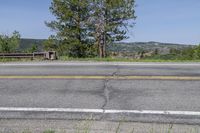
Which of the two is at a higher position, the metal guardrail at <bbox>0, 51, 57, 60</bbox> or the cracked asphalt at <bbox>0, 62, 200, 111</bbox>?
the metal guardrail at <bbox>0, 51, 57, 60</bbox>

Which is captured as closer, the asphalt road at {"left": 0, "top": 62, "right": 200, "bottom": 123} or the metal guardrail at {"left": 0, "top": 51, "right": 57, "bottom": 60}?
the asphalt road at {"left": 0, "top": 62, "right": 200, "bottom": 123}

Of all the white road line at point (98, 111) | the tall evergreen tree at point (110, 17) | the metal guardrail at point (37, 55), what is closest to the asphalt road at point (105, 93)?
the white road line at point (98, 111)

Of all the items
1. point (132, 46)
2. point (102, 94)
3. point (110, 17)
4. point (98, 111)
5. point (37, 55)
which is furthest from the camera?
point (132, 46)

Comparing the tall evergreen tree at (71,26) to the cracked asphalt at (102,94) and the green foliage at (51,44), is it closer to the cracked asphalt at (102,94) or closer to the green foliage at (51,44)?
the green foliage at (51,44)

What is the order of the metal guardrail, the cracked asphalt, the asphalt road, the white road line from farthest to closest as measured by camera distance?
the metal guardrail, the cracked asphalt, the asphalt road, the white road line

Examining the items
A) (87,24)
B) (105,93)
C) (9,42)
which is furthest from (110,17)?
(105,93)

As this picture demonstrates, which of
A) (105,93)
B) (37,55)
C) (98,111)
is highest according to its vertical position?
(37,55)

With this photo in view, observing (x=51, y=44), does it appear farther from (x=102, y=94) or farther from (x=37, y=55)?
(x=102, y=94)

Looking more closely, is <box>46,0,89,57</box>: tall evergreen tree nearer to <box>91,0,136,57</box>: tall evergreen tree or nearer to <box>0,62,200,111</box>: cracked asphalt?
<box>91,0,136,57</box>: tall evergreen tree

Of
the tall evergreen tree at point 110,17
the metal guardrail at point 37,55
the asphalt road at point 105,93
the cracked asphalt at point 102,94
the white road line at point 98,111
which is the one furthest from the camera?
the tall evergreen tree at point 110,17

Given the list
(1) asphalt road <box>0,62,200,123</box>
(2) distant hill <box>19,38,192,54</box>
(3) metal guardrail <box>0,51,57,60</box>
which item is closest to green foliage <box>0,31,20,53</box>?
(2) distant hill <box>19,38,192,54</box>

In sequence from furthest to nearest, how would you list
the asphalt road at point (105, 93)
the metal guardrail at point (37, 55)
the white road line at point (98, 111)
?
the metal guardrail at point (37, 55), the asphalt road at point (105, 93), the white road line at point (98, 111)

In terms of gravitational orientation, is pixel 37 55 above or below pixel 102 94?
above

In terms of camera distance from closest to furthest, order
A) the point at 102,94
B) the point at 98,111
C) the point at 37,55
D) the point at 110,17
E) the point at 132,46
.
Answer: the point at 98,111
the point at 102,94
the point at 37,55
the point at 110,17
the point at 132,46
